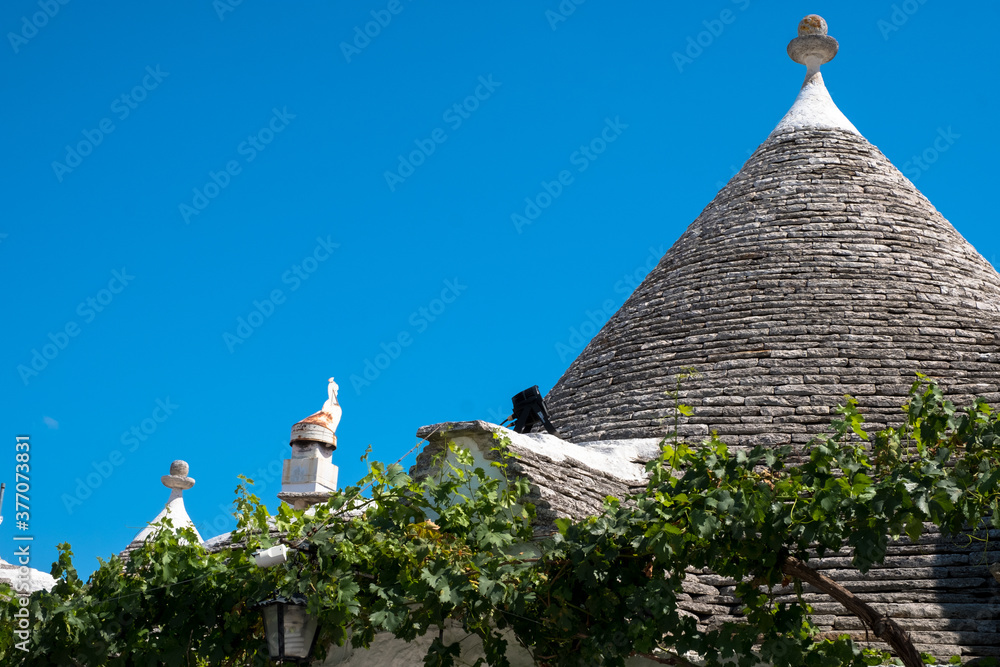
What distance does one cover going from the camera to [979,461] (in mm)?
5223

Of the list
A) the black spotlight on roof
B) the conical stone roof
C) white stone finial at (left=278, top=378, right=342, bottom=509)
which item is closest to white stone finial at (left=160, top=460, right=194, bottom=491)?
white stone finial at (left=278, top=378, right=342, bottom=509)

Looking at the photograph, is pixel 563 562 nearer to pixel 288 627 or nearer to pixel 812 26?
pixel 288 627

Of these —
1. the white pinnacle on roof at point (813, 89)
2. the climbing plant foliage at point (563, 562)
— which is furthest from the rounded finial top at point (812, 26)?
the climbing plant foliage at point (563, 562)

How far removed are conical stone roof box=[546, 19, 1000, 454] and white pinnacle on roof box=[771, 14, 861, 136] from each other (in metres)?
0.07

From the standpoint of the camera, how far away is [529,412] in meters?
9.19

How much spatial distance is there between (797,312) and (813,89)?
4.20m

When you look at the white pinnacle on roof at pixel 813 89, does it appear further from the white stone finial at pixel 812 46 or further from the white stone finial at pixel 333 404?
the white stone finial at pixel 333 404

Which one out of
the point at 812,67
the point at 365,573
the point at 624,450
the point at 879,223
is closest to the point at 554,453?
the point at 624,450

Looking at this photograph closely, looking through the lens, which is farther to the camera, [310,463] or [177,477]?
[177,477]

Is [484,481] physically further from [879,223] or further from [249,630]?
[879,223]

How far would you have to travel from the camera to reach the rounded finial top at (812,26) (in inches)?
522

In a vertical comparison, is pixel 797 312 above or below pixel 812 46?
below

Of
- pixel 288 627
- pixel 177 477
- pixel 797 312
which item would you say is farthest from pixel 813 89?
pixel 177 477

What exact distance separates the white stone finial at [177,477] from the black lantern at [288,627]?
10.2m
